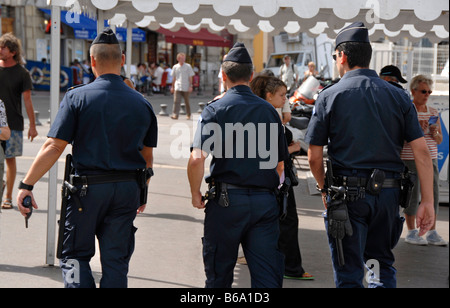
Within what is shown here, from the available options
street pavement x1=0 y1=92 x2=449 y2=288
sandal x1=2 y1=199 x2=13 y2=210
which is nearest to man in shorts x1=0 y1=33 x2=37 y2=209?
sandal x1=2 y1=199 x2=13 y2=210

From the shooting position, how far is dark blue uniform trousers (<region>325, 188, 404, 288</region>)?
176 inches

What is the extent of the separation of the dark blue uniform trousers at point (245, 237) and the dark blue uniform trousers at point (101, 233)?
535mm

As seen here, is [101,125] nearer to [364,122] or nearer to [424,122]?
[364,122]

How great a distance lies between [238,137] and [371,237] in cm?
109

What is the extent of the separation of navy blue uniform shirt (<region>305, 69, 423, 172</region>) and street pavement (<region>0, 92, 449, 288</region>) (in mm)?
1883

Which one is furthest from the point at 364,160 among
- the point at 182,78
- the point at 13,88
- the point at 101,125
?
the point at 182,78

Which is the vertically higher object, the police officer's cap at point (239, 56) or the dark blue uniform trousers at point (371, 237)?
the police officer's cap at point (239, 56)

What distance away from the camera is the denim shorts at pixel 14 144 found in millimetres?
8172

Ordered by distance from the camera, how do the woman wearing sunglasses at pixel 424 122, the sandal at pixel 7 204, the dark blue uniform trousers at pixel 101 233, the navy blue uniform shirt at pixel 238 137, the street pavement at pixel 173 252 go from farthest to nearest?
the sandal at pixel 7 204 → the woman wearing sunglasses at pixel 424 122 → the street pavement at pixel 173 252 → the navy blue uniform shirt at pixel 238 137 → the dark blue uniform trousers at pixel 101 233

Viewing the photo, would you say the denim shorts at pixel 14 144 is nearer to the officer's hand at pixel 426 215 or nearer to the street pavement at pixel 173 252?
the street pavement at pixel 173 252

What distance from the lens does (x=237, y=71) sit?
4613mm

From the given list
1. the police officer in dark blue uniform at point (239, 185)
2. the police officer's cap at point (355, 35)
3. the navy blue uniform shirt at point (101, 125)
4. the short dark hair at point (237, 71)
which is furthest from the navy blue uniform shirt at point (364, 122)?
the navy blue uniform shirt at point (101, 125)
